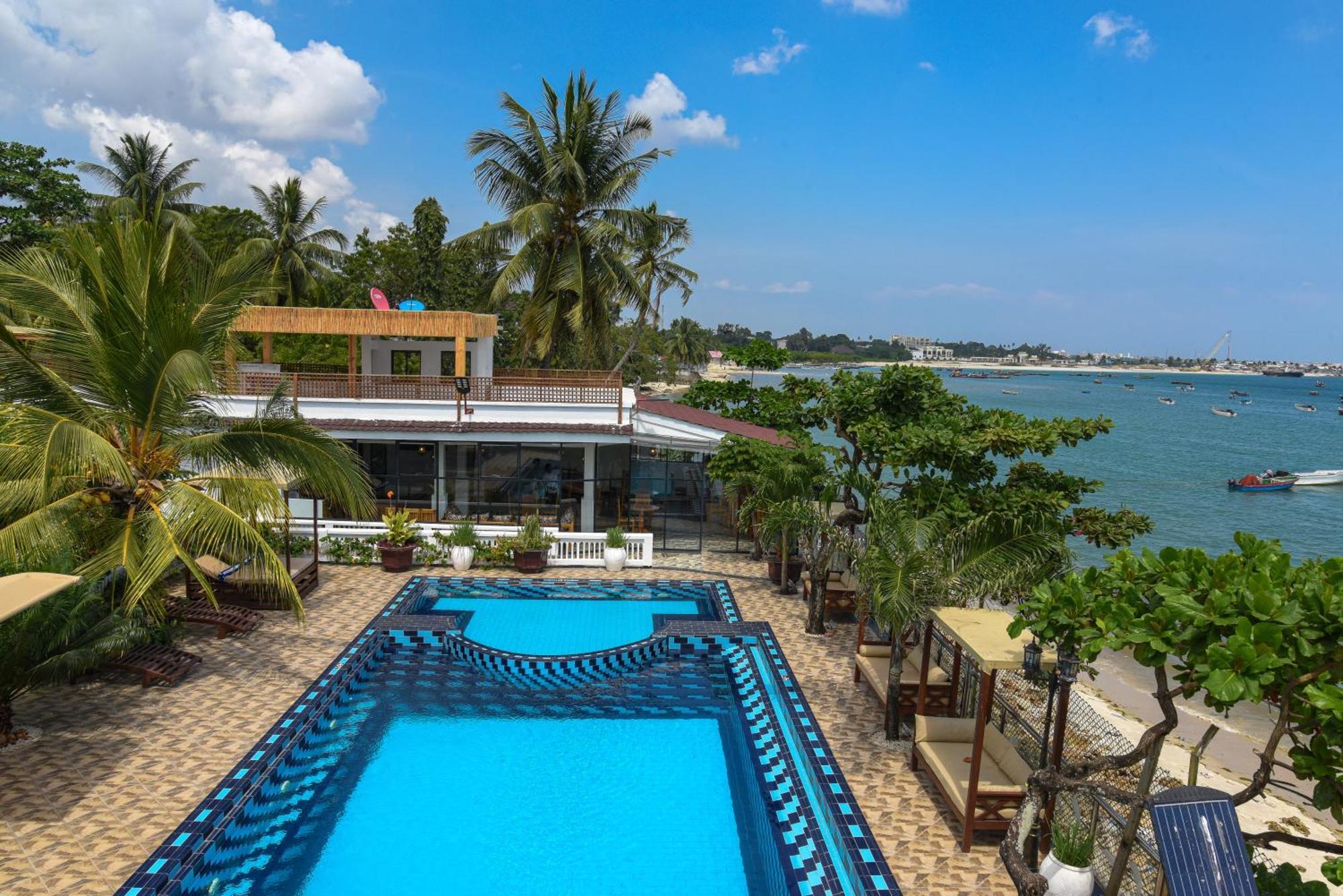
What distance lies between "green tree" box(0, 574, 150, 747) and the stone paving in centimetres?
58

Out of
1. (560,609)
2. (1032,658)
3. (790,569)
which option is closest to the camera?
(1032,658)

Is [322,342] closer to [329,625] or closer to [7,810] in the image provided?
[329,625]

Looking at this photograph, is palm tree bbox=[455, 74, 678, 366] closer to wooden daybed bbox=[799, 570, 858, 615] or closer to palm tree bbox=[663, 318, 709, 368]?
wooden daybed bbox=[799, 570, 858, 615]

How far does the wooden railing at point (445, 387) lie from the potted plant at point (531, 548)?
12.2ft

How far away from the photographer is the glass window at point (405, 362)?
24.1m

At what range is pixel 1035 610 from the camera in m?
6.21

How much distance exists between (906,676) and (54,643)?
10.4 m

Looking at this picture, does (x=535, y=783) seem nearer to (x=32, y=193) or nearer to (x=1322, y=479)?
(x=32, y=193)

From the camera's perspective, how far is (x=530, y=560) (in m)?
16.8

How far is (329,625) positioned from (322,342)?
30.5 meters

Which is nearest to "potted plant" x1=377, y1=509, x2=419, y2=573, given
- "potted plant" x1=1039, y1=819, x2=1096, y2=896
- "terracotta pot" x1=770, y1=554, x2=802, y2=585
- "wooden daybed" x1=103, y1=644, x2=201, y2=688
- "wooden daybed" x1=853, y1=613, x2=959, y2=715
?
"wooden daybed" x1=103, y1=644, x2=201, y2=688

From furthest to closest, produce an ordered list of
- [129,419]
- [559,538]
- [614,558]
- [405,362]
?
[405,362], [559,538], [614,558], [129,419]

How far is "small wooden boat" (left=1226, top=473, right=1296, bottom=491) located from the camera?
50781 mm

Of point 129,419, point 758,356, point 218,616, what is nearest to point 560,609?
point 218,616
